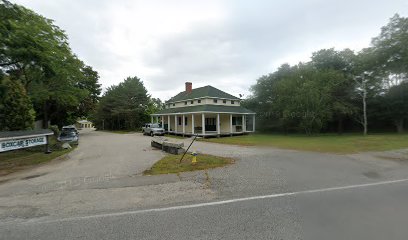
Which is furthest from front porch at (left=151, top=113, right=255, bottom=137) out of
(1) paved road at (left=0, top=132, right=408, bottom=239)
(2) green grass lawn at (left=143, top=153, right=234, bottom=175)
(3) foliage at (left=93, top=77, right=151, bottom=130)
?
(1) paved road at (left=0, top=132, right=408, bottom=239)

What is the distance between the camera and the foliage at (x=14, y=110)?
51.9 feet

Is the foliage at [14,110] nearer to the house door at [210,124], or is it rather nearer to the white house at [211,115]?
the white house at [211,115]

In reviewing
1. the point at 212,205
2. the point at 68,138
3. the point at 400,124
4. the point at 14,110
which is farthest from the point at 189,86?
the point at 212,205

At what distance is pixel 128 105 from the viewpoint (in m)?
46.6

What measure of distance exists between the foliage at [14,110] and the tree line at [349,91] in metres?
25.2

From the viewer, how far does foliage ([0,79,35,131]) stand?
15.8 m

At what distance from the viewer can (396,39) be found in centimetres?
2791

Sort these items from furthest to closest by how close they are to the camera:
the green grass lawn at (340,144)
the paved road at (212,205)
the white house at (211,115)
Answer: the white house at (211,115) → the green grass lawn at (340,144) → the paved road at (212,205)

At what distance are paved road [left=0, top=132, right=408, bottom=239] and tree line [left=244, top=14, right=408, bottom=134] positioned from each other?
19356 mm

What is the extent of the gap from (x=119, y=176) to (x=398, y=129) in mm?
36832

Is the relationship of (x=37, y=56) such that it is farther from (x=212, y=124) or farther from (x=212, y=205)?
(x=212, y=124)

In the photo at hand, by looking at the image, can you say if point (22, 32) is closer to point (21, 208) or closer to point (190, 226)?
point (21, 208)

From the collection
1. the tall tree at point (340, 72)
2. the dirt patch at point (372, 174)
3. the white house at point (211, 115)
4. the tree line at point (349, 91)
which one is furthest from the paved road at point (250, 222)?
the tall tree at point (340, 72)

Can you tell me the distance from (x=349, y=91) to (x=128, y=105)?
38.8 meters
